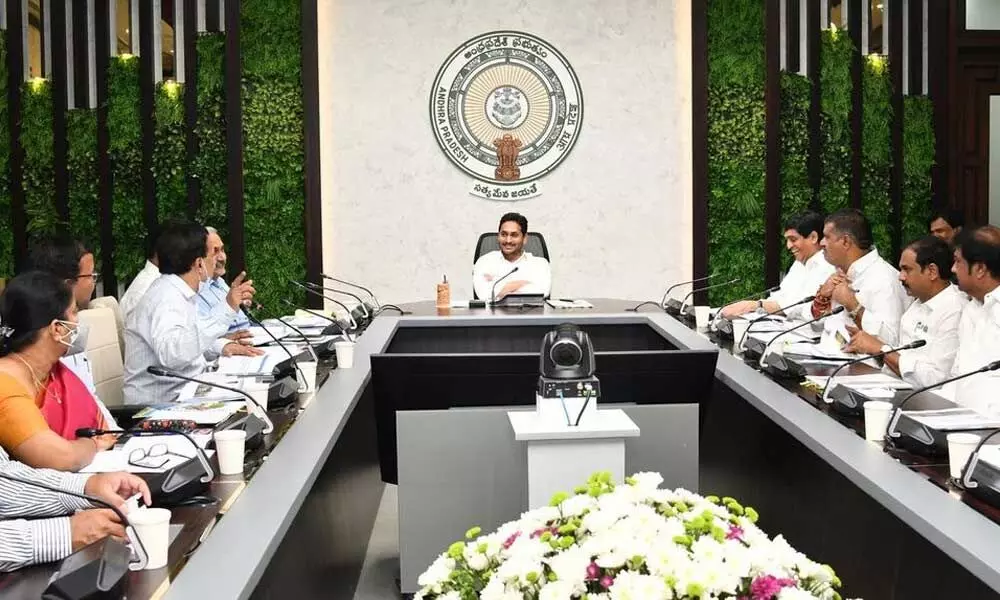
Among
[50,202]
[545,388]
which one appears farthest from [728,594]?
[50,202]

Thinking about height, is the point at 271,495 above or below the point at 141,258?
below

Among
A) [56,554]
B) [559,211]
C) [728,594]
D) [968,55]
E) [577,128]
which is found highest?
[968,55]

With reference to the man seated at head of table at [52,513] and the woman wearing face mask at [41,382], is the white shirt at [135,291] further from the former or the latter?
the man seated at head of table at [52,513]

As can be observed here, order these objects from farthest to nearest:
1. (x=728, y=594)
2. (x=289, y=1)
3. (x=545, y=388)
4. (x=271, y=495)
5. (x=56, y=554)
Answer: (x=289, y=1)
(x=545, y=388)
(x=271, y=495)
(x=56, y=554)
(x=728, y=594)

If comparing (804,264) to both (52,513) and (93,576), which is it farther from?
(93,576)

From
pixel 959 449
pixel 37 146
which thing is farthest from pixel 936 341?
pixel 37 146

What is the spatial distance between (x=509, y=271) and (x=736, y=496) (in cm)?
289

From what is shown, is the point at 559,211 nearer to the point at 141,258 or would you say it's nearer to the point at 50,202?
the point at 141,258

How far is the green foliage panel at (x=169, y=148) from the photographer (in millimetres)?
7504

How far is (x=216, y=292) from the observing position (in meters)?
5.51

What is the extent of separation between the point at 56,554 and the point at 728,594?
3.87 ft

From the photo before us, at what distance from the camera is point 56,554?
70.9 inches

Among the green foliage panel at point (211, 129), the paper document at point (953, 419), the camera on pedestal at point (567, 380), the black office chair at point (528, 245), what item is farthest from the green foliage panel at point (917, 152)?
the camera on pedestal at point (567, 380)

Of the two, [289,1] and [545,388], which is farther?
[289,1]
